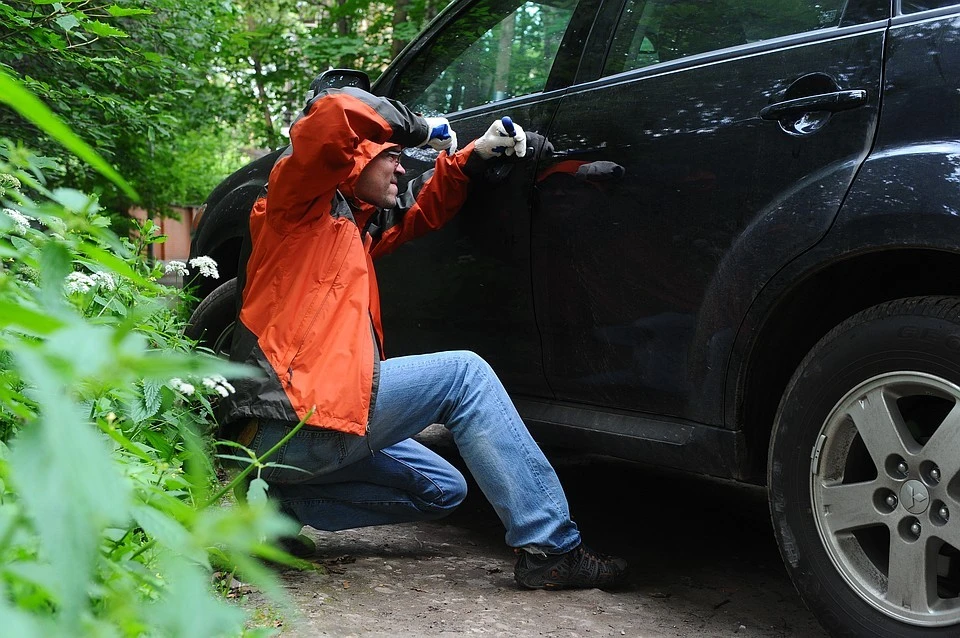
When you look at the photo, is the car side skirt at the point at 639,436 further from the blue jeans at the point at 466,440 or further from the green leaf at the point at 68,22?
the green leaf at the point at 68,22

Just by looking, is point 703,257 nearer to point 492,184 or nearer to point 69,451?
point 492,184

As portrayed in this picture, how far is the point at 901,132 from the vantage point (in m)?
1.89

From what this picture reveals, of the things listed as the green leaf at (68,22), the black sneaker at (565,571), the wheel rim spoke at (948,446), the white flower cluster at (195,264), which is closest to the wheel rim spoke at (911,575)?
the wheel rim spoke at (948,446)

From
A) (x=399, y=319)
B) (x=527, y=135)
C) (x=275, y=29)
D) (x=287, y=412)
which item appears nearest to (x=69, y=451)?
(x=287, y=412)

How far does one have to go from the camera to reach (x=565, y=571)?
2598 millimetres

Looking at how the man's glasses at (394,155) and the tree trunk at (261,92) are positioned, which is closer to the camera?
the man's glasses at (394,155)

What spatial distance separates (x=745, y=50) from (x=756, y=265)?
50 cm

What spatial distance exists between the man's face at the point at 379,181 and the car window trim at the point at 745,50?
22.2 inches

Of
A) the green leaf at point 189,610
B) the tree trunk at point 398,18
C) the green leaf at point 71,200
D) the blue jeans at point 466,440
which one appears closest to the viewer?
the green leaf at point 189,610

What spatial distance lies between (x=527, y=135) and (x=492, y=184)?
0.17 m

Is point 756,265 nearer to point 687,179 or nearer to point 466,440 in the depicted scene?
point 687,179

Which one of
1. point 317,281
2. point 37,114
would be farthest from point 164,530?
point 317,281

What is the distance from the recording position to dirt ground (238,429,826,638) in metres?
2.35

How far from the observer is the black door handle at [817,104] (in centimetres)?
196
